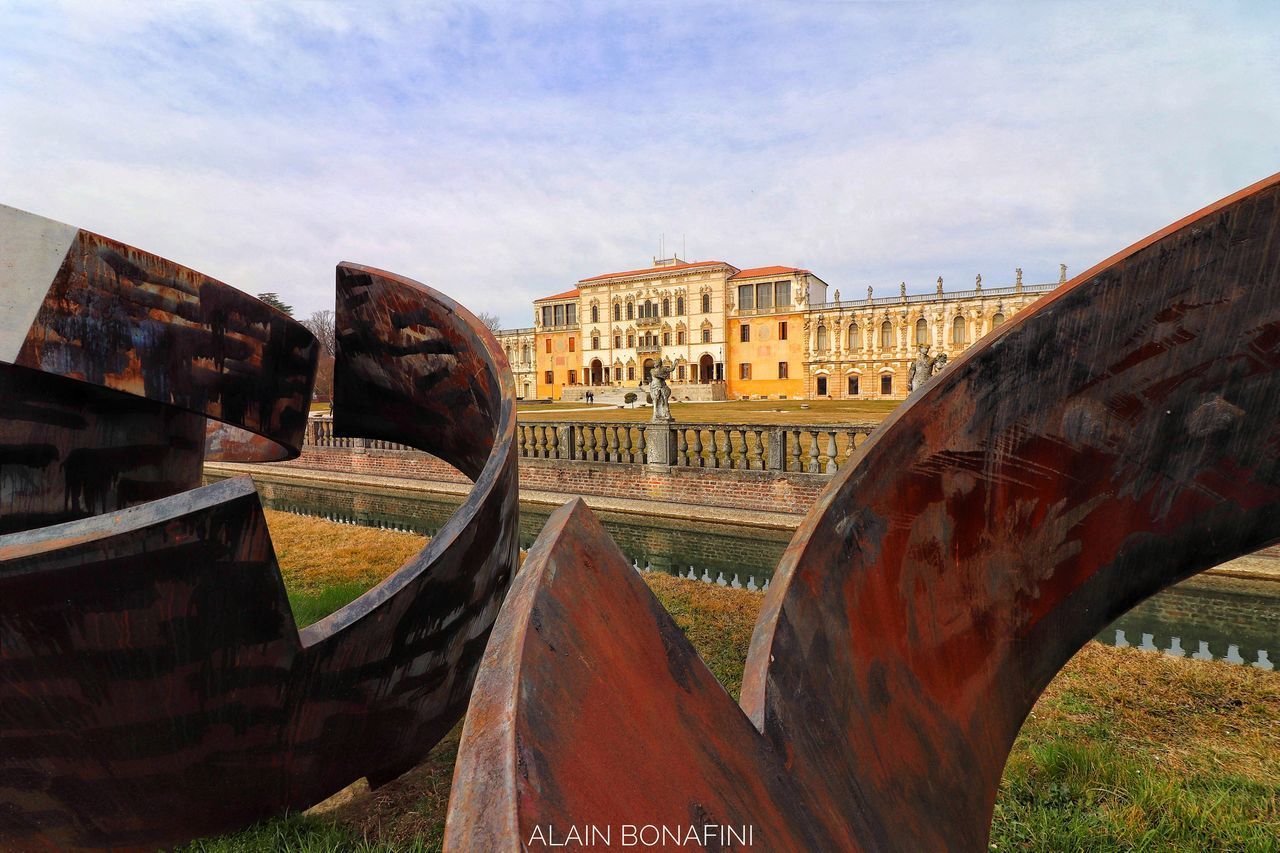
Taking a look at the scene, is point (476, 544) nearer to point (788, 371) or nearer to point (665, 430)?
point (665, 430)

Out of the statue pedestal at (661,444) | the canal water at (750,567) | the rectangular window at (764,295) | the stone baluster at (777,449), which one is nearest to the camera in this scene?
the canal water at (750,567)

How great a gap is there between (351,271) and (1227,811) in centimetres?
495

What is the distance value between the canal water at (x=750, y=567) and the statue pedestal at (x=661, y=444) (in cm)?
113

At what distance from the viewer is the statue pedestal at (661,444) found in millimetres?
11922

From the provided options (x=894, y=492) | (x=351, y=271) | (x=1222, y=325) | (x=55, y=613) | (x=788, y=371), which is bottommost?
(x=55, y=613)

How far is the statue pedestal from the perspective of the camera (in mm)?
11922

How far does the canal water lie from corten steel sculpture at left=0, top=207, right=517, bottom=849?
518 cm

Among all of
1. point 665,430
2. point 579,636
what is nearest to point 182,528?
point 579,636

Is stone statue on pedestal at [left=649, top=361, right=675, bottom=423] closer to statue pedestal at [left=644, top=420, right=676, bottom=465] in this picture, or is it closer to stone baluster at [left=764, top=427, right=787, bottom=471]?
statue pedestal at [left=644, top=420, right=676, bottom=465]

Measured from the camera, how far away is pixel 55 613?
1758mm

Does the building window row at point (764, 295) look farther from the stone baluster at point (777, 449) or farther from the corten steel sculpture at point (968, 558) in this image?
the corten steel sculpture at point (968, 558)

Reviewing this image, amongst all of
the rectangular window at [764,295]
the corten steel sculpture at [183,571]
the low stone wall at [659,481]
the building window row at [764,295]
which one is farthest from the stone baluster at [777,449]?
the rectangular window at [764,295]

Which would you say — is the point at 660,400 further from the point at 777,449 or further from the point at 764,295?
the point at 764,295

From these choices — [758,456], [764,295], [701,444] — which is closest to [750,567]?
[758,456]
